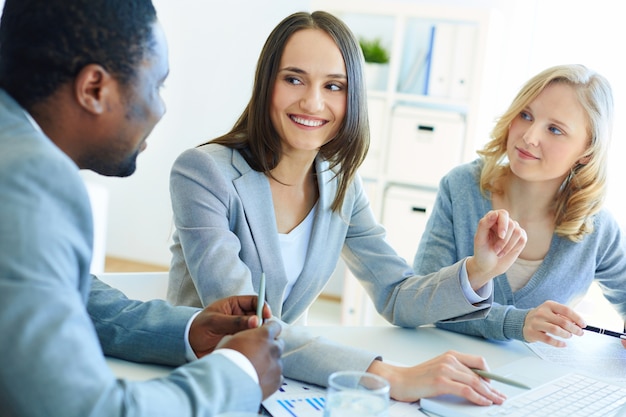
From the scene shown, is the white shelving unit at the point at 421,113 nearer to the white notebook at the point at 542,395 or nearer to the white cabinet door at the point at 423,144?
the white cabinet door at the point at 423,144

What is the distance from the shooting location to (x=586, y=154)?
74.9 inches

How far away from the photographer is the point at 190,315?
1.20 m

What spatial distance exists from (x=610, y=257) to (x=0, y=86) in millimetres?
1609

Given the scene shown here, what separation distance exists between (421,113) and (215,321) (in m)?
2.86

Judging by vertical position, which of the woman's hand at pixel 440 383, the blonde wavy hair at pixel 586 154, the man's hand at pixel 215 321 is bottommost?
the woman's hand at pixel 440 383

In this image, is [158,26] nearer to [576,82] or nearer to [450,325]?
[450,325]

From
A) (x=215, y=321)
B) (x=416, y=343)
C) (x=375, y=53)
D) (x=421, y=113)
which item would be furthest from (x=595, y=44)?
(x=215, y=321)

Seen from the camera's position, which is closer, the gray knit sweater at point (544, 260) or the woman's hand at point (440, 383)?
the woman's hand at point (440, 383)

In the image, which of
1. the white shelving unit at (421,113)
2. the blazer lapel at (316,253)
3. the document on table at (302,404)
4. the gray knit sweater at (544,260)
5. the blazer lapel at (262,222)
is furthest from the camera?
the white shelving unit at (421,113)

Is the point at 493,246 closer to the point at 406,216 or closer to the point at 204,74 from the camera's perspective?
the point at 406,216

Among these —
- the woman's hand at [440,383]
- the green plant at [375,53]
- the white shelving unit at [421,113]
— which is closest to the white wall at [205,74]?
the white shelving unit at [421,113]

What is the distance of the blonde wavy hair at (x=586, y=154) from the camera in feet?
6.12

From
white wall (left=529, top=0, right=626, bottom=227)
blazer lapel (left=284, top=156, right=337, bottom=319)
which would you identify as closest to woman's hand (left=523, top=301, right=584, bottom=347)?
blazer lapel (left=284, top=156, right=337, bottom=319)

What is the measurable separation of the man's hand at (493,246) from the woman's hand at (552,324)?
0.13 meters
